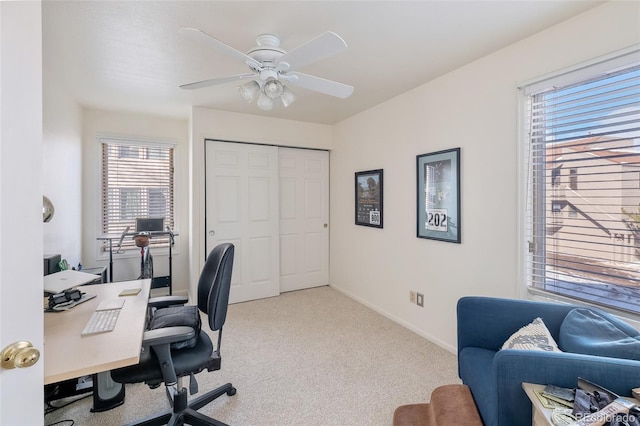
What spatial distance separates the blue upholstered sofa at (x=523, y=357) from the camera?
1.13 m

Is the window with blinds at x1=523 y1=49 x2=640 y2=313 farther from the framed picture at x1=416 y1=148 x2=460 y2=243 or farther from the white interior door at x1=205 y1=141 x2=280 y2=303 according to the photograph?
the white interior door at x1=205 y1=141 x2=280 y2=303

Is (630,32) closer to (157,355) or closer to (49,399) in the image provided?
(157,355)

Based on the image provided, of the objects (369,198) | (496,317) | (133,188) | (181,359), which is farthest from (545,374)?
(133,188)

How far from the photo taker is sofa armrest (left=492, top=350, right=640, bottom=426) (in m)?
1.09

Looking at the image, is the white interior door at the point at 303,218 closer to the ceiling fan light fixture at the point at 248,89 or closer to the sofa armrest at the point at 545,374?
the ceiling fan light fixture at the point at 248,89

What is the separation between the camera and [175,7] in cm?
172

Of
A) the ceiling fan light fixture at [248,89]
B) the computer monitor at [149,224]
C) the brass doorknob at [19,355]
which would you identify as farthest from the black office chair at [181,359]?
the computer monitor at [149,224]

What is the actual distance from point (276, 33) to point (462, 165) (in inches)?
71.3

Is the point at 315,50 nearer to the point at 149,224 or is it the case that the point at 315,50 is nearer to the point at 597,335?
the point at 597,335

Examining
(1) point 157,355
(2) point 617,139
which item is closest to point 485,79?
(2) point 617,139

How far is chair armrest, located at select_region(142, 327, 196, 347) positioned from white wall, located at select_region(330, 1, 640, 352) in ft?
7.20

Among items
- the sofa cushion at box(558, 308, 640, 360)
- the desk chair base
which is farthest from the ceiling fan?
the desk chair base

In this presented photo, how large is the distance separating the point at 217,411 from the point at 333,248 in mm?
2901

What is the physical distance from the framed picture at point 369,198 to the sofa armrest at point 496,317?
1769 mm
